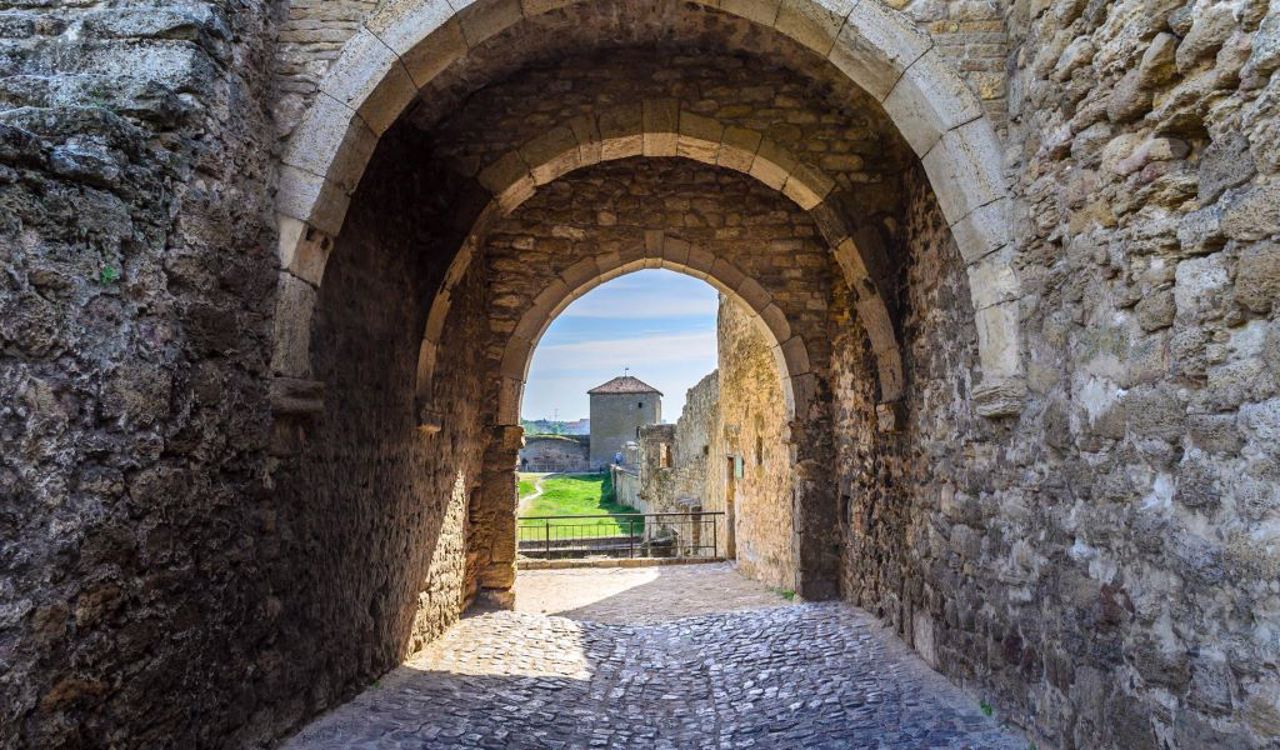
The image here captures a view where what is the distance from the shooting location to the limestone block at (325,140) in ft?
10.4

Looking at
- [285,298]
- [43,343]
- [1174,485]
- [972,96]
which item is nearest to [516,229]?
[285,298]

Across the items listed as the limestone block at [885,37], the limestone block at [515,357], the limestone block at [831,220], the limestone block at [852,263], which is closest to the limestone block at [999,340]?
the limestone block at [885,37]

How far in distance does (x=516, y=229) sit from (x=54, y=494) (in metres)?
5.04

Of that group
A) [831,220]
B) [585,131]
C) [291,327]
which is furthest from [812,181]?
[291,327]

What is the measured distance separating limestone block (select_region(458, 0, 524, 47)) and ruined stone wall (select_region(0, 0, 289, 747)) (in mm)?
751

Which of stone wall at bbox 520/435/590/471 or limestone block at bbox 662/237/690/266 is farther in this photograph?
stone wall at bbox 520/435/590/471

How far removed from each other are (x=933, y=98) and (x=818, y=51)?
1.81 feet

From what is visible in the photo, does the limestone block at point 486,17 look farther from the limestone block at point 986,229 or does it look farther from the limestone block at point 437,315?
the limestone block at point 986,229

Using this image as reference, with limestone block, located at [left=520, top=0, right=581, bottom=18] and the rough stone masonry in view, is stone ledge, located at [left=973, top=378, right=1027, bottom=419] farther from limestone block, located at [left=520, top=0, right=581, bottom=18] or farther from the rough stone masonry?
limestone block, located at [left=520, top=0, right=581, bottom=18]

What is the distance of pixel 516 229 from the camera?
680 cm

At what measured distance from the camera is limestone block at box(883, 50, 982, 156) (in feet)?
10.5

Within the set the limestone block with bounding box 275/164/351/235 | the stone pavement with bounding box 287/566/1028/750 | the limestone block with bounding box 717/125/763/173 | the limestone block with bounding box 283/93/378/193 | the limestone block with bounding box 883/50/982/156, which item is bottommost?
the stone pavement with bounding box 287/566/1028/750

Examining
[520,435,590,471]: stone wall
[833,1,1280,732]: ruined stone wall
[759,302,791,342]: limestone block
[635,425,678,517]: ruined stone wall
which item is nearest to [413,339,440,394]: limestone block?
[759,302,791,342]: limestone block

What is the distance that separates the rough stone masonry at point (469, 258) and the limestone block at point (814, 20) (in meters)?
0.01
